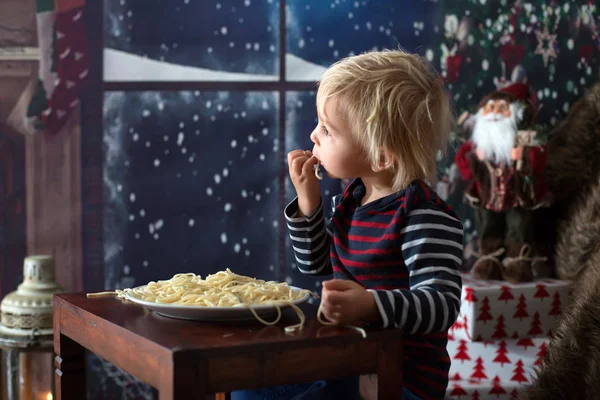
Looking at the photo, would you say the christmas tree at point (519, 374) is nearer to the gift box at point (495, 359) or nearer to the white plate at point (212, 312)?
the gift box at point (495, 359)

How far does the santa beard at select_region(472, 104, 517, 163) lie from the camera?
209cm

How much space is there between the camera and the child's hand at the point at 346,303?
0.97 m

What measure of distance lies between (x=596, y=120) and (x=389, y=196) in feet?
3.92

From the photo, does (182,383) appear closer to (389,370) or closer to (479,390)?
(389,370)

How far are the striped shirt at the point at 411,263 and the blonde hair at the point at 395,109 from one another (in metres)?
0.05

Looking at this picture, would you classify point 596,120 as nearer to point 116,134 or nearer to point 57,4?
point 116,134

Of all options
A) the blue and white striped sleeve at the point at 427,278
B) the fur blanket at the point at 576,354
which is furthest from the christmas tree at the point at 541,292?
the blue and white striped sleeve at the point at 427,278

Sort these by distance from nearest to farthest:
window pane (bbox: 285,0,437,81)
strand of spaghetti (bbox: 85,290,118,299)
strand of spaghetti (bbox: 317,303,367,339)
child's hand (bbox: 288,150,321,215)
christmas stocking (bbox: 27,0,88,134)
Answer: strand of spaghetti (bbox: 317,303,367,339)
strand of spaghetti (bbox: 85,290,118,299)
child's hand (bbox: 288,150,321,215)
christmas stocking (bbox: 27,0,88,134)
window pane (bbox: 285,0,437,81)

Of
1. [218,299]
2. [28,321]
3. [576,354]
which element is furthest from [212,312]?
[28,321]

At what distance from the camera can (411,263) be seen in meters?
1.12

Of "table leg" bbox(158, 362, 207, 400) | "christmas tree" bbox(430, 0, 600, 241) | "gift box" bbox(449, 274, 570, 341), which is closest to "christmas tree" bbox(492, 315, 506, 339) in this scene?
"gift box" bbox(449, 274, 570, 341)

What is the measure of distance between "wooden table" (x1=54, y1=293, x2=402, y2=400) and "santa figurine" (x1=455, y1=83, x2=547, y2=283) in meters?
1.16

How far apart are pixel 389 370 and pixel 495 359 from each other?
1.08 meters

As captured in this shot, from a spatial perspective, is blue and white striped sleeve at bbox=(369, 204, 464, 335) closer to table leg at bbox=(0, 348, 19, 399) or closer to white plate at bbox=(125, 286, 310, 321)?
white plate at bbox=(125, 286, 310, 321)
